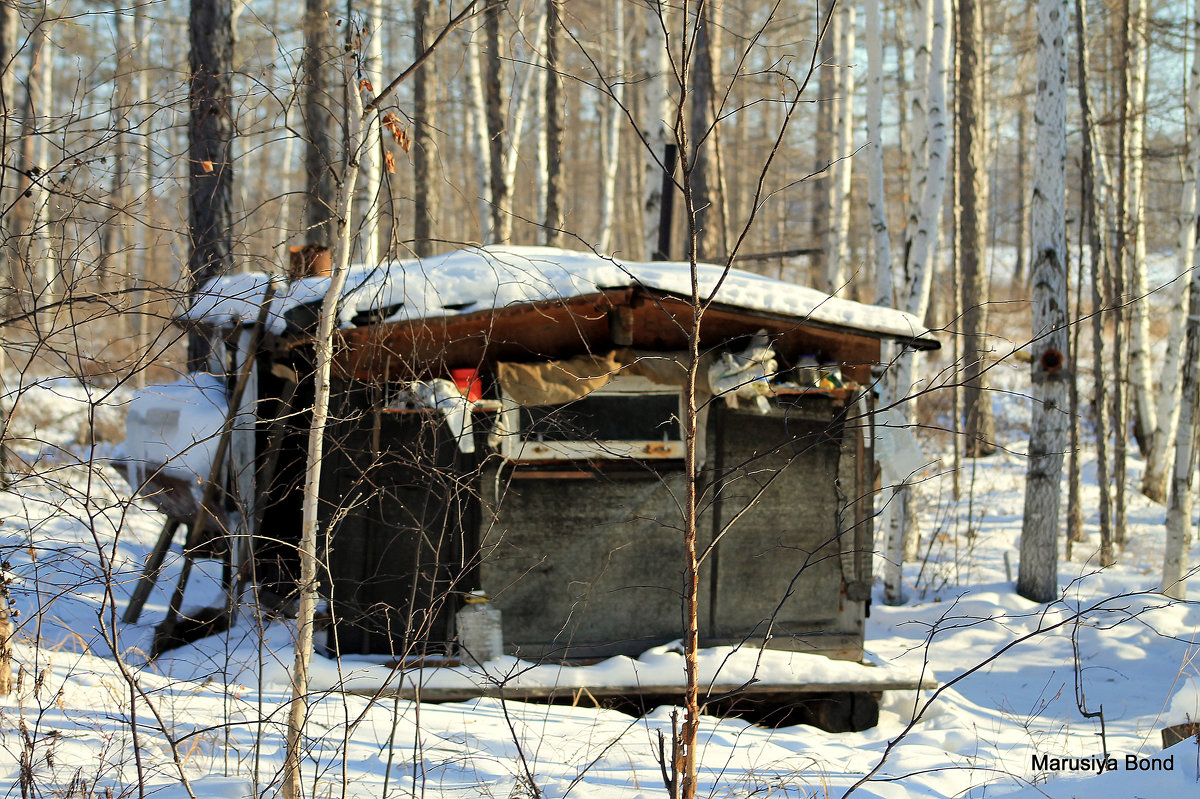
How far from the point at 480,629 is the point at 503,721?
3.33 ft

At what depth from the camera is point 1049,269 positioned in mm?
9109

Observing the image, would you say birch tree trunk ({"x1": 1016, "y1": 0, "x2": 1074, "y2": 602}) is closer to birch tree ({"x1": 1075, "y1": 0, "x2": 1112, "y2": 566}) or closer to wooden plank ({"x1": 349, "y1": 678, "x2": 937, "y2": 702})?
birch tree ({"x1": 1075, "y1": 0, "x2": 1112, "y2": 566})

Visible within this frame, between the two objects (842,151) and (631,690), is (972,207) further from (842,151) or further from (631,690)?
(631,690)

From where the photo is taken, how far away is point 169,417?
7.10m

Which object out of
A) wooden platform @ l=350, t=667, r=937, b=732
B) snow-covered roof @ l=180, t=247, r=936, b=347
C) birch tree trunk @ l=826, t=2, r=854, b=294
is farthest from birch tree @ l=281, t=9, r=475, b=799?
birch tree trunk @ l=826, t=2, r=854, b=294

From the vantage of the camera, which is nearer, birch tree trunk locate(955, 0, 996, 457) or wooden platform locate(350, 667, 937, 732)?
wooden platform locate(350, 667, 937, 732)

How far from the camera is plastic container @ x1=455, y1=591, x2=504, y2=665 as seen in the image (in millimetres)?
6602

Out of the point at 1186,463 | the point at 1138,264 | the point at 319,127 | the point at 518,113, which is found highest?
the point at 319,127

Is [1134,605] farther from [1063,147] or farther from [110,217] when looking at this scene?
[110,217]

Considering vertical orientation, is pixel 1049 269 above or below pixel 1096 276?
below

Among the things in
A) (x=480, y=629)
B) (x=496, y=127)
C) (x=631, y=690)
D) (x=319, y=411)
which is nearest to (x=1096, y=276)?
(x=496, y=127)

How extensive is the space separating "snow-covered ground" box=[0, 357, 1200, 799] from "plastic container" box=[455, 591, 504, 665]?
507mm

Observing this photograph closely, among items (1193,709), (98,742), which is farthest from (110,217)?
(1193,709)

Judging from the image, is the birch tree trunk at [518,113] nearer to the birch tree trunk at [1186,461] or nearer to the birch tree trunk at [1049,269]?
the birch tree trunk at [1049,269]
